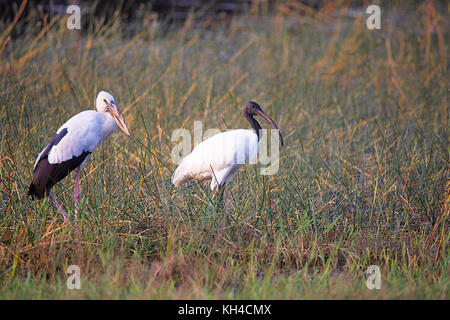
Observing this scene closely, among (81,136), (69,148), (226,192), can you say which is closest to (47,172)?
(69,148)

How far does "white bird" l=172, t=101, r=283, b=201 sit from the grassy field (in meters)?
0.15

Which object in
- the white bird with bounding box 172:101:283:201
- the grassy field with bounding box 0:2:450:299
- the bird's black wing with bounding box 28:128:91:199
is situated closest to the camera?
the grassy field with bounding box 0:2:450:299

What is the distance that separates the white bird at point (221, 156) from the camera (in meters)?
4.02

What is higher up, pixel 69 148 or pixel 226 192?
pixel 69 148

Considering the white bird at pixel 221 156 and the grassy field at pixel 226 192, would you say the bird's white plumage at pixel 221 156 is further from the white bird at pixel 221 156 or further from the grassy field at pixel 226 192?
the grassy field at pixel 226 192

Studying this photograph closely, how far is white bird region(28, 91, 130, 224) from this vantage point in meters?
3.31

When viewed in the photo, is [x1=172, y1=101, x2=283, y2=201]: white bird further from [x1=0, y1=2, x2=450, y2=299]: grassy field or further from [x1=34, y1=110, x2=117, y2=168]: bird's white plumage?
[x1=34, y1=110, x2=117, y2=168]: bird's white plumage

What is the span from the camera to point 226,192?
4277 millimetres

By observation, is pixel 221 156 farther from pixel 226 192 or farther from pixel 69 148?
pixel 69 148

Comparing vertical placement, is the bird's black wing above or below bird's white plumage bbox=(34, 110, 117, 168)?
below

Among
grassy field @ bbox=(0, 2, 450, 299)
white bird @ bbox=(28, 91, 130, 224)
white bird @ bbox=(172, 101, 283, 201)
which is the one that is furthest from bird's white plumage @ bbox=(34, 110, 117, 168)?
white bird @ bbox=(172, 101, 283, 201)
